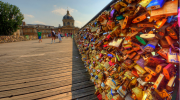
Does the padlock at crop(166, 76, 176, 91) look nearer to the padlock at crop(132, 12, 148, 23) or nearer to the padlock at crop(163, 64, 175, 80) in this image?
the padlock at crop(163, 64, 175, 80)

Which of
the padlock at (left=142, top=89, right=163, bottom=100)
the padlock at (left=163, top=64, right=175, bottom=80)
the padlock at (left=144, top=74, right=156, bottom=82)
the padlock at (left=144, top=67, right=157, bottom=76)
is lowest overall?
the padlock at (left=142, top=89, right=163, bottom=100)

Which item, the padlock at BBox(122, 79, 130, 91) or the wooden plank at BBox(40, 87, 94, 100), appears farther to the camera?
the wooden plank at BBox(40, 87, 94, 100)

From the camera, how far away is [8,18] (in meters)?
24.3

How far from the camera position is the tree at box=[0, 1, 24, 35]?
75.7 ft

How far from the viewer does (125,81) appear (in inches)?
47.5

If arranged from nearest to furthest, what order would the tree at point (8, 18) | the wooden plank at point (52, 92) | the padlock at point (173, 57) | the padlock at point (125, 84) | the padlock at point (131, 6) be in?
1. the padlock at point (173, 57)
2. the padlock at point (131, 6)
3. the padlock at point (125, 84)
4. the wooden plank at point (52, 92)
5. the tree at point (8, 18)

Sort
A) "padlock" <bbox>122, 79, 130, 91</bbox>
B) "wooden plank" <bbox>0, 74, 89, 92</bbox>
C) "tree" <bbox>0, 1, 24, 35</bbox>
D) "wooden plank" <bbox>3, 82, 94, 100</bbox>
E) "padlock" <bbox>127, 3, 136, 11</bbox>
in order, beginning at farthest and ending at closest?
1. "tree" <bbox>0, 1, 24, 35</bbox>
2. "wooden plank" <bbox>0, 74, 89, 92</bbox>
3. "wooden plank" <bbox>3, 82, 94, 100</bbox>
4. "padlock" <bbox>122, 79, 130, 91</bbox>
5. "padlock" <bbox>127, 3, 136, 11</bbox>

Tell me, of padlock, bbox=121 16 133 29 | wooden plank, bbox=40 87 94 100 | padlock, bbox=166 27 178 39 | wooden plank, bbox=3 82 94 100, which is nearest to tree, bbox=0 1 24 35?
wooden plank, bbox=3 82 94 100

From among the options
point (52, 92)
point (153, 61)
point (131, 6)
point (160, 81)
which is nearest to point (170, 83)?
point (160, 81)

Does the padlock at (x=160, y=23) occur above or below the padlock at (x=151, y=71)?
above

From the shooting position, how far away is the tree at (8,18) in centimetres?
2308

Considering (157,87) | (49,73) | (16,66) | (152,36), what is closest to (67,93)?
(49,73)

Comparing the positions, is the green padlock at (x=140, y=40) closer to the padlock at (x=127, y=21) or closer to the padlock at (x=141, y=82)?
the padlock at (x=127, y=21)

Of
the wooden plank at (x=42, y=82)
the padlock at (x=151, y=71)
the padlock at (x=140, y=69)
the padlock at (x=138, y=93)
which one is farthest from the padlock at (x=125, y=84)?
the wooden plank at (x=42, y=82)
